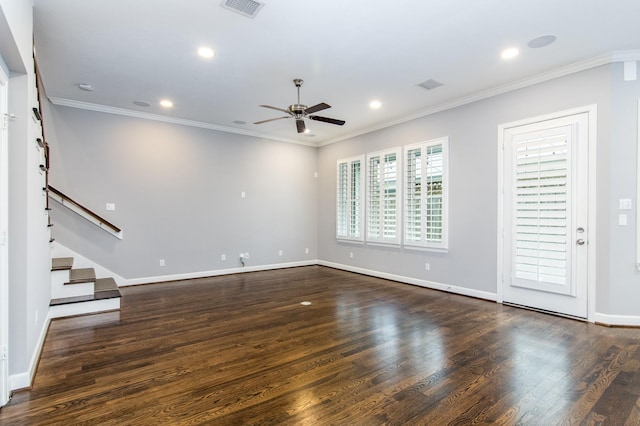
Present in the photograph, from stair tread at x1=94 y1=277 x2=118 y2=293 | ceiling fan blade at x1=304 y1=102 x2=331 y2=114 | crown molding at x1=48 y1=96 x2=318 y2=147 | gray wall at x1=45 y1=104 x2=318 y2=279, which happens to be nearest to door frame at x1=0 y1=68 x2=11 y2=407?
stair tread at x1=94 y1=277 x2=118 y2=293

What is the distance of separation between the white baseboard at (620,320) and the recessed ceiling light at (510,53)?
124 inches

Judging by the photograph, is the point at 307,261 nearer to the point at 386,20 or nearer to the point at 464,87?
the point at 464,87

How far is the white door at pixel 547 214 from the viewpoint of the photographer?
3975 millimetres

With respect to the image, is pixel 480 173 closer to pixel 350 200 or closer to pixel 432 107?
pixel 432 107

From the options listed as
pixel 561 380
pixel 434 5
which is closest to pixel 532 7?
pixel 434 5

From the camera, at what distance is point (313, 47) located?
3660mm

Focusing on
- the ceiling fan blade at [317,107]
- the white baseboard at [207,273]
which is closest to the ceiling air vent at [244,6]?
the ceiling fan blade at [317,107]

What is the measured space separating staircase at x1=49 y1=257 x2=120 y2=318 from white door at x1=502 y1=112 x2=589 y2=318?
540cm

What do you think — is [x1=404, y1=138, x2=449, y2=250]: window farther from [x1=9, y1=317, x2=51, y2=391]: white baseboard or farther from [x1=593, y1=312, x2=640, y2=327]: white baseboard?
[x1=9, y1=317, x2=51, y2=391]: white baseboard

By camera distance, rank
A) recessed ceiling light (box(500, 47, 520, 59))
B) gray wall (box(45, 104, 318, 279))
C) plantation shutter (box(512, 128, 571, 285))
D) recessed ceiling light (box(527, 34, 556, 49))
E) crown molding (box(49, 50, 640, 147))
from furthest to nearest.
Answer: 1. gray wall (box(45, 104, 318, 279))
2. plantation shutter (box(512, 128, 571, 285))
3. crown molding (box(49, 50, 640, 147))
4. recessed ceiling light (box(500, 47, 520, 59))
5. recessed ceiling light (box(527, 34, 556, 49))

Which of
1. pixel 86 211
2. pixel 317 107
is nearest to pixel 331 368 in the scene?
pixel 317 107

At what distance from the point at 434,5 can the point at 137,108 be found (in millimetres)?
5075

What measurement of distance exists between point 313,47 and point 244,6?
36.7 inches

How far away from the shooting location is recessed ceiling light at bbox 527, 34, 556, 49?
342 centimetres
